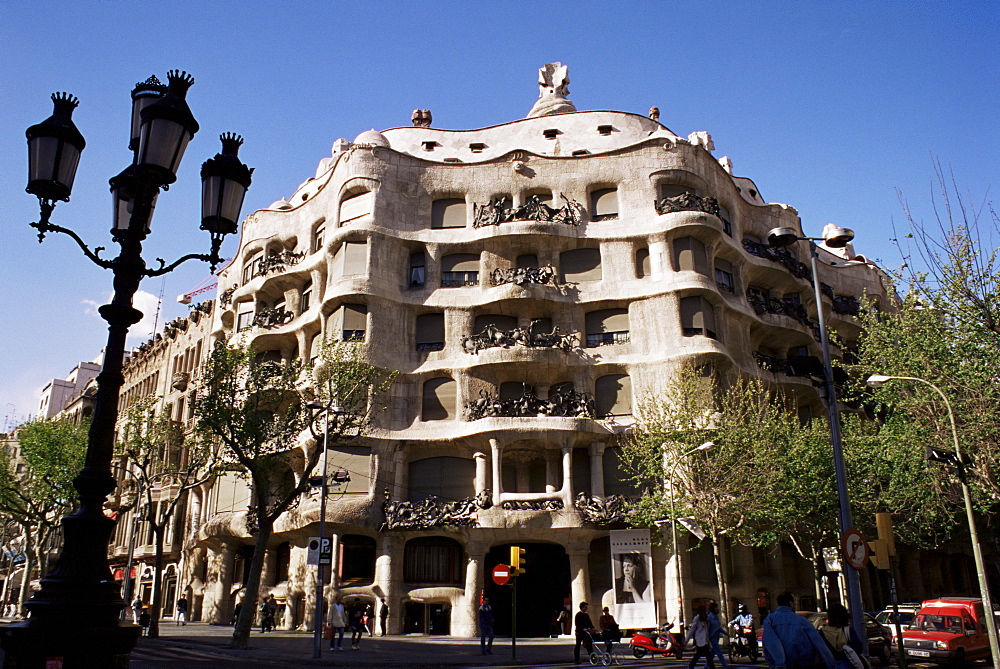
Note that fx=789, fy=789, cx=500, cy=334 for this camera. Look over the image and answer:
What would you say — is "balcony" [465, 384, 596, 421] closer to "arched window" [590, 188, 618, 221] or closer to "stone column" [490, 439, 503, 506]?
"stone column" [490, 439, 503, 506]

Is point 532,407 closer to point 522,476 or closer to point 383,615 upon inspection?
point 522,476

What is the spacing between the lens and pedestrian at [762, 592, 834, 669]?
7793 mm

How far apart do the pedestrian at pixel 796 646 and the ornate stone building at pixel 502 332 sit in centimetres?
2350

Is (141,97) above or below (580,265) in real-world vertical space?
below

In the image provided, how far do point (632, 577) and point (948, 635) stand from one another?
12274mm

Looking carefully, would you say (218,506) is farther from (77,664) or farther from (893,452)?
(77,664)

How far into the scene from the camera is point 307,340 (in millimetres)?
39094

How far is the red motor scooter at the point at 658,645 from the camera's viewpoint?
22.2m

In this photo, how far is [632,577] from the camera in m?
30.7

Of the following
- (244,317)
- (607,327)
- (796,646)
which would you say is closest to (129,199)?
(796,646)

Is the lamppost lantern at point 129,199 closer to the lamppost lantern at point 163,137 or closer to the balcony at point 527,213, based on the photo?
the lamppost lantern at point 163,137

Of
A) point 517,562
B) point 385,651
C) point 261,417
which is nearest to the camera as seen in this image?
point 517,562

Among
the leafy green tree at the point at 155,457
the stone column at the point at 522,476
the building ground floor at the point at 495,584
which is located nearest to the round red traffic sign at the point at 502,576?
the building ground floor at the point at 495,584

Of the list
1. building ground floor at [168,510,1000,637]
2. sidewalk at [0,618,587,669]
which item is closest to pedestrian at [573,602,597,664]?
sidewalk at [0,618,587,669]
